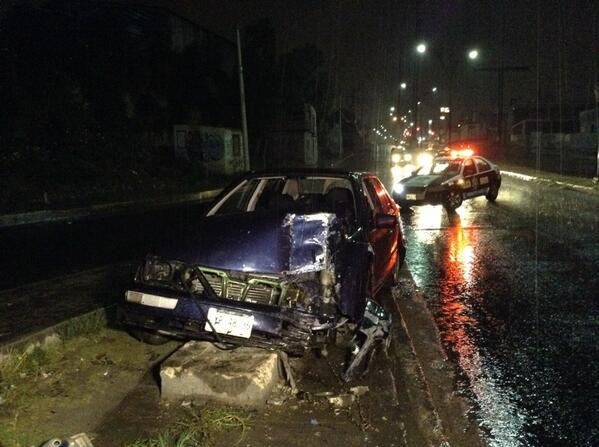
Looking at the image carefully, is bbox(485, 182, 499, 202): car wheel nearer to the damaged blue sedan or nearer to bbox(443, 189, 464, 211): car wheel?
bbox(443, 189, 464, 211): car wheel

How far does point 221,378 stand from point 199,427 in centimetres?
48

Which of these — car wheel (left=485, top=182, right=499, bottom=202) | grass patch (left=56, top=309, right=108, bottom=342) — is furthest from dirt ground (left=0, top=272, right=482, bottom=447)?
car wheel (left=485, top=182, right=499, bottom=202)

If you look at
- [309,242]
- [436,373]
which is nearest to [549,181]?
[436,373]

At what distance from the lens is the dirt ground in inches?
147

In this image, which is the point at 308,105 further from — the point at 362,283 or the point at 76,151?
the point at 362,283

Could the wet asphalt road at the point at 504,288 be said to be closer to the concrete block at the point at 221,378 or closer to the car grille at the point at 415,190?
the car grille at the point at 415,190

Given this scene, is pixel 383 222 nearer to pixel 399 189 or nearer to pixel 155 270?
pixel 155 270

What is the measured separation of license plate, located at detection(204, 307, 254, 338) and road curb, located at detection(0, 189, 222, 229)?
510 inches

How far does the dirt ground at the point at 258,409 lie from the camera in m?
3.75

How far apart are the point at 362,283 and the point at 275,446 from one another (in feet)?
5.63

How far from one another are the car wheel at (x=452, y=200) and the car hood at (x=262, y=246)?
470 inches

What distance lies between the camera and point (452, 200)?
53.7 feet

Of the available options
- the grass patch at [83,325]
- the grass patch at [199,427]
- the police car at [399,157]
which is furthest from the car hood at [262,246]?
the police car at [399,157]

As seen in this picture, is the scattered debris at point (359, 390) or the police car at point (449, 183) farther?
the police car at point (449, 183)
